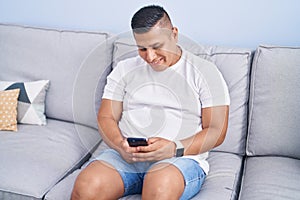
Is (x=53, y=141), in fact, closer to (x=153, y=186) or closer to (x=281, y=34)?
(x=153, y=186)

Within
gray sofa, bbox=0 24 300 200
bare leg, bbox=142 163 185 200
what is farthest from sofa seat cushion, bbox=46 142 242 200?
bare leg, bbox=142 163 185 200

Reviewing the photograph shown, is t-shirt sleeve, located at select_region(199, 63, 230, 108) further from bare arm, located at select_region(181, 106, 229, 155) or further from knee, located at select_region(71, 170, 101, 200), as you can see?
knee, located at select_region(71, 170, 101, 200)

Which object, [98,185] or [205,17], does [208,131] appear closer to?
[98,185]

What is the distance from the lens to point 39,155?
5.34 ft

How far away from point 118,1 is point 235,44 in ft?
2.09

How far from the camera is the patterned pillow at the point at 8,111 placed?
6.08ft

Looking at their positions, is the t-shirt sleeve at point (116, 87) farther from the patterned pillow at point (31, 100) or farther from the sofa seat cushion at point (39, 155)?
the patterned pillow at point (31, 100)

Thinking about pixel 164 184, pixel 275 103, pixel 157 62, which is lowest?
pixel 164 184

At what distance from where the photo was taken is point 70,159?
5.47 ft

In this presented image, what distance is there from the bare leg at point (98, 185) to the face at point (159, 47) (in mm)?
412

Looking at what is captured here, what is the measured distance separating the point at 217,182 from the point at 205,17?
846 millimetres

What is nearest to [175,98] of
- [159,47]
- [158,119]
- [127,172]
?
[158,119]

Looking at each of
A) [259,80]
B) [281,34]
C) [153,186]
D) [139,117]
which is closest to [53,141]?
[139,117]

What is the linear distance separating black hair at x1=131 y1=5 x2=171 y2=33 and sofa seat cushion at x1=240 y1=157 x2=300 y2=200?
0.68m
